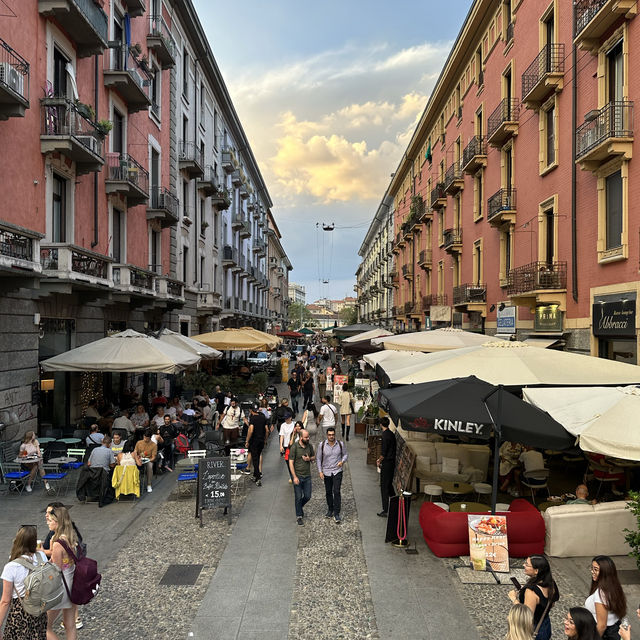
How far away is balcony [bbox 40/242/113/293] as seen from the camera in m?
13.2

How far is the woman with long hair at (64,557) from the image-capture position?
5.05 metres

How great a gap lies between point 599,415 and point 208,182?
1131 inches

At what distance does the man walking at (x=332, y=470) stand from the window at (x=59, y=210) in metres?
11.1

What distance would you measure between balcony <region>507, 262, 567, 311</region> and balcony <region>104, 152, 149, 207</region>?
14899 millimetres

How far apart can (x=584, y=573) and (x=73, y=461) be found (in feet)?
32.8

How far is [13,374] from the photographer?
12180mm

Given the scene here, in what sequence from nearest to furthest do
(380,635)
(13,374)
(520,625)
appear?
1. (520,625)
2. (380,635)
3. (13,374)

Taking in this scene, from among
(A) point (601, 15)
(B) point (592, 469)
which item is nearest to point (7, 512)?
(B) point (592, 469)

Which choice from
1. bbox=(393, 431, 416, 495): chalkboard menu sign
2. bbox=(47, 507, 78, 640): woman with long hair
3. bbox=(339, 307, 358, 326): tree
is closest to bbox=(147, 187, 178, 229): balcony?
bbox=(393, 431, 416, 495): chalkboard menu sign

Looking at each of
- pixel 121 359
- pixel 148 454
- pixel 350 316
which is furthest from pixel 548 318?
pixel 350 316

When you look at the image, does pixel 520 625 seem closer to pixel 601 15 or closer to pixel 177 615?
pixel 177 615

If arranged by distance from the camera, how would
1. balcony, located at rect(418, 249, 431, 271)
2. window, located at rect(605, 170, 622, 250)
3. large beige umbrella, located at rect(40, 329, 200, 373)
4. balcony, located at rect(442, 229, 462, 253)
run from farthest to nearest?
1. balcony, located at rect(418, 249, 431, 271)
2. balcony, located at rect(442, 229, 462, 253)
3. window, located at rect(605, 170, 622, 250)
4. large beige umbrella, located at rect(40, 329, 200, 373)

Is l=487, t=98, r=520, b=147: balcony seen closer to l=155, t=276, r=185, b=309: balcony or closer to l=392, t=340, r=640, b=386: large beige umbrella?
l=392, t=340, r=640, b=386: large beige umbrella

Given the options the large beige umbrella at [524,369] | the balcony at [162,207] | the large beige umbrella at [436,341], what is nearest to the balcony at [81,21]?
the balcony at [162,207]
